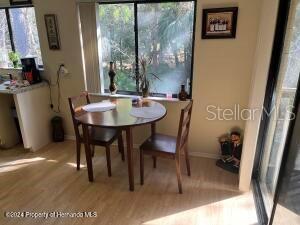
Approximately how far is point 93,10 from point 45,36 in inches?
31.8

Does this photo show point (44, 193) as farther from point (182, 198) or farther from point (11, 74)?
point (11, 74)

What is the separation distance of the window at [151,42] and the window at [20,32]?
1122 millimetres

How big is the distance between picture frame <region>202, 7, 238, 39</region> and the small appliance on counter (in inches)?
89.0

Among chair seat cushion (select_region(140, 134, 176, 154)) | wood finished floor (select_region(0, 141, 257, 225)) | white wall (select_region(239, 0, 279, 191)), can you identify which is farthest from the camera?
chair seat cushion (select_region(140, 134, 176, 154))

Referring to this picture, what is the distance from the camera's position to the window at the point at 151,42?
8.58 feet

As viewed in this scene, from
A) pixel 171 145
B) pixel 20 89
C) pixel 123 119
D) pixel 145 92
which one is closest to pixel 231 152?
pixel 171 145

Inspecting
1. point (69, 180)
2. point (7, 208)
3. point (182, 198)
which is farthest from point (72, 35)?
point (182, 198)

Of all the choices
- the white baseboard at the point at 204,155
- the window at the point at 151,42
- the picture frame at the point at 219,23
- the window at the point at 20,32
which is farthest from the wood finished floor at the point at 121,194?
the window at the point at 20,32

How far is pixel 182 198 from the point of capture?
2146 mm

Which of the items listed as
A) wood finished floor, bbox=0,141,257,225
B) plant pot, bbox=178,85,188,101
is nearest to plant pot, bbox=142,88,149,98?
plant pot, bbox=178,85,188,101

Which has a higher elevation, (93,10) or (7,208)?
Result: (93,10)

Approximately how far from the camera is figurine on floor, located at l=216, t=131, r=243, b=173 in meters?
2.56

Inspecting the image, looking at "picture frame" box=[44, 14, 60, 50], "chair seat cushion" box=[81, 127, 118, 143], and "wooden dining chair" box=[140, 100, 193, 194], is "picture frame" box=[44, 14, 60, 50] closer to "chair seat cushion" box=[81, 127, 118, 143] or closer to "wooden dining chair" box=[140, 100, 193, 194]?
"chair seat cushion" box=[81, 127, 118, 143]

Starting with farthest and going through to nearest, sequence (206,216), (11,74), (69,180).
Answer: (11,74), (69,180), (206,216)
